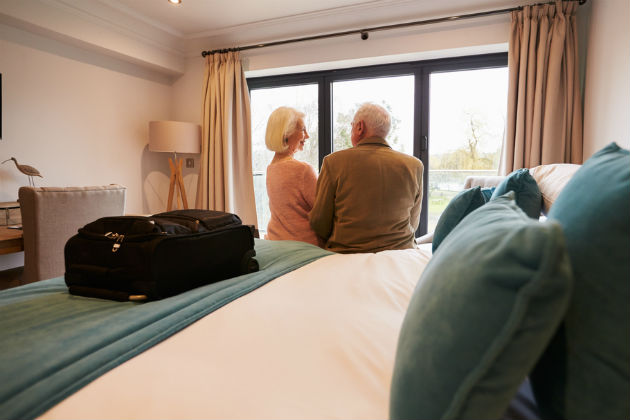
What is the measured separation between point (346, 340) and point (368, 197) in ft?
3.90

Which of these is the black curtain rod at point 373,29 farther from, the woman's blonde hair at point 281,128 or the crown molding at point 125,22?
the woman's blonde hair at point 281,128

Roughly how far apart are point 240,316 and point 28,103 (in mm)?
3394

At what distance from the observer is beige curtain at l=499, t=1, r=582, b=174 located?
9.07 feet

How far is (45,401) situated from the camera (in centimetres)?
56

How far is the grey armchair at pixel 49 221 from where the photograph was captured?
1.96 m

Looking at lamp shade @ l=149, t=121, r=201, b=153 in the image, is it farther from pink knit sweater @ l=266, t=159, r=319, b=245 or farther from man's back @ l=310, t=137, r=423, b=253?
man's back @ l=310, t=137, r=423, b=253

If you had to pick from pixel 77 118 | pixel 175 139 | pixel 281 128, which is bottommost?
pixel 281 128

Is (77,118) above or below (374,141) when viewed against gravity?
above

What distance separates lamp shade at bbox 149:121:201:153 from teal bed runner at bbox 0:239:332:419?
2906 mm

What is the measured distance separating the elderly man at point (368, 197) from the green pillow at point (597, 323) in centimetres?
143

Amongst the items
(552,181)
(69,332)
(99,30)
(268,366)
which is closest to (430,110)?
(552,181)

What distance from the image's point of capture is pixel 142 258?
102 centimetres

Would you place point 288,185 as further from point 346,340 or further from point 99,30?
point 99,30

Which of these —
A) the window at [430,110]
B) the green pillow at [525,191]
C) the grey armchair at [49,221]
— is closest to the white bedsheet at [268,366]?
the green pillow at [525,191]
